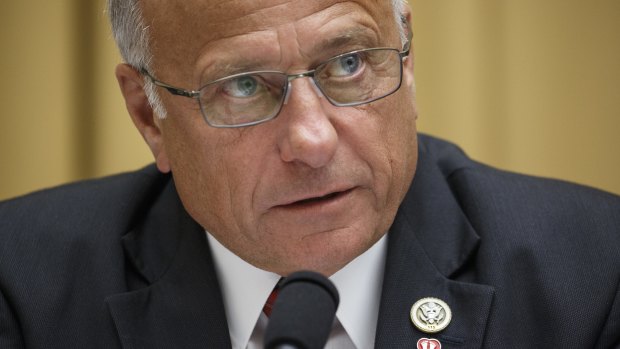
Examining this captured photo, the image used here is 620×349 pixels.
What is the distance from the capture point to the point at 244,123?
1.93 meters

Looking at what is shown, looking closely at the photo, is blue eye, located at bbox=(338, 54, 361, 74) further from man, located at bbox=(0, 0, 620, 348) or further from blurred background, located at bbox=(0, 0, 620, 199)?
blurred background, located at bbox=(0, 0, 620, 199)

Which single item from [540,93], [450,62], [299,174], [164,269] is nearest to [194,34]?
[299,174]

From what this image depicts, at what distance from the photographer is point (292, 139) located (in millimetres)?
1804

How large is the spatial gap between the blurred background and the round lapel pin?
136 centimetres

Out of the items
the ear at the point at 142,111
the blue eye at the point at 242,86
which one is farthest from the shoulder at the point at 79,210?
the blue eye at the point at 242,86

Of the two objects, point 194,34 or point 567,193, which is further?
point 567,193

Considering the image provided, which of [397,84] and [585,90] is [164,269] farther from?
[585,90]

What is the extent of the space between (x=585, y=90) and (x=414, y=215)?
53.9 inches

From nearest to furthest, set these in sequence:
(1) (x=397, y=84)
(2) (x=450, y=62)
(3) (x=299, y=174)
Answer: (3) (x=299, y=174), (1) (x=397, y=84), (2) (x=450, y=62)

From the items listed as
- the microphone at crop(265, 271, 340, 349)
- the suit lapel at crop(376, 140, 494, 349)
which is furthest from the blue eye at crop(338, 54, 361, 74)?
the microphone at crop(265, 271, 340, 349)

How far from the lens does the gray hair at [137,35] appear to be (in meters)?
2.09

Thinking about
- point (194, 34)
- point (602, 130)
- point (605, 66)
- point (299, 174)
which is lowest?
point (602, 130)

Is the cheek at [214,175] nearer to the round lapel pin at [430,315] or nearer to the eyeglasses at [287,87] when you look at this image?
the eyeglasses at [287,87]

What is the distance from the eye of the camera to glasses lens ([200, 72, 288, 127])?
6.29 ft
